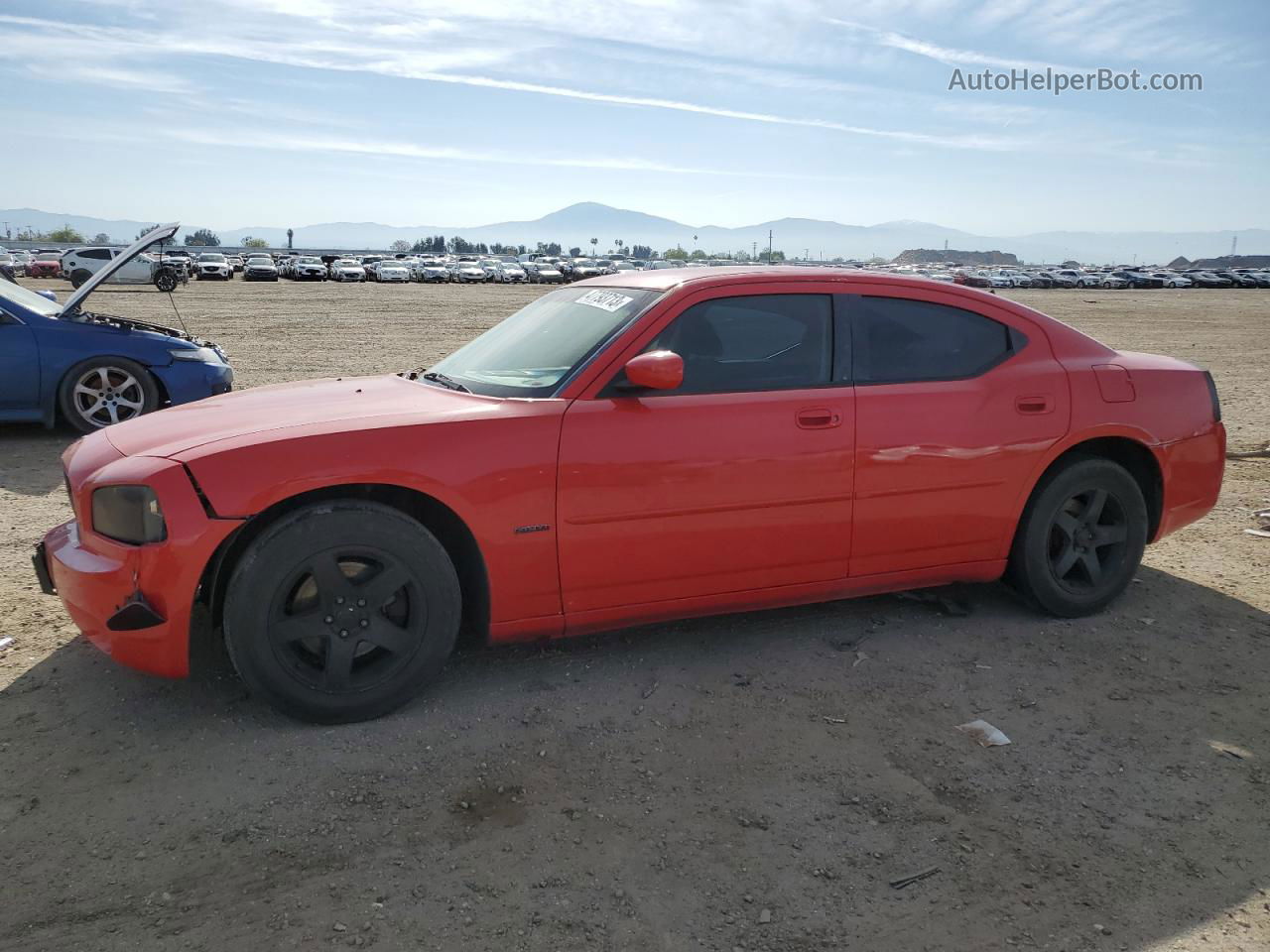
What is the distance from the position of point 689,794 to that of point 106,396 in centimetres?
709

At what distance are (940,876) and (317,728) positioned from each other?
2.08m

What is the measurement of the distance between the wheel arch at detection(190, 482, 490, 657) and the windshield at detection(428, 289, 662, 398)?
0.54m

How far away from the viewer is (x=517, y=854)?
277 cm

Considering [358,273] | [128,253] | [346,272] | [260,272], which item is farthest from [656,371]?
[358,273]

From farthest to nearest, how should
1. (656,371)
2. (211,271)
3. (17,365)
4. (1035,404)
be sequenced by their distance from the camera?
(211,271)
(17,365)
(1035,404)
(656,371)

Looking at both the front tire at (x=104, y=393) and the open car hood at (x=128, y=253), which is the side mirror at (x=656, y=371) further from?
the front tire at (x=104, y=393)

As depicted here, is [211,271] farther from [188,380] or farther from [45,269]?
[188,380]

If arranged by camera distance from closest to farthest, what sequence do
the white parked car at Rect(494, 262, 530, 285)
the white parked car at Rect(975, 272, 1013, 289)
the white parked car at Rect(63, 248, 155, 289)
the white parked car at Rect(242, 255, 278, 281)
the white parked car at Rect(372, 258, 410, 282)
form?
the white parked car at Rect(63, 248, 155, 289) → the white parked car at Rect(242, 255, 278, 281) → the white parked car at Rect(372, 258, 410, 282) → the white parked car at Rect(494, 262, 530, 285) → the white parked car at Rect(975, 272, 1013, 289)

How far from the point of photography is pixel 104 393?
26.9 feet

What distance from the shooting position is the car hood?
11.2ft

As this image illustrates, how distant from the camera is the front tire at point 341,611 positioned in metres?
3.25

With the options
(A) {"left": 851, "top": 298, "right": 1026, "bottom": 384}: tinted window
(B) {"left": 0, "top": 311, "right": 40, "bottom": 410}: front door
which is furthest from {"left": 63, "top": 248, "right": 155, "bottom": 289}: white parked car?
(A) {"left": 851, "top": 298, "right": 1026, "bottom": 384}: tinted window

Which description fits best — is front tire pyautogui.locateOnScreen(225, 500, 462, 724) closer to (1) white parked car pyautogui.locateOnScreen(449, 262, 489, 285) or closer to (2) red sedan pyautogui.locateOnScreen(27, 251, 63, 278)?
(2) red sedan pyautogui.locateOnScreen(27, 251, 63, 278)

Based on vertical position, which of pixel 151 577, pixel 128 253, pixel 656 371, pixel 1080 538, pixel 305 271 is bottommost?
pixel 1080 538
